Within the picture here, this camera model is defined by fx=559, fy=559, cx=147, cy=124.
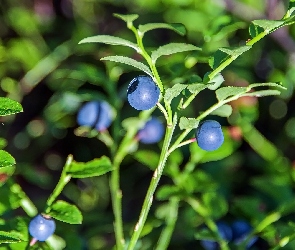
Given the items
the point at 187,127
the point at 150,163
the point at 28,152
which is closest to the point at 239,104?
the point at 150,163

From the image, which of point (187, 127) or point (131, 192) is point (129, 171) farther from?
point (187, 127)

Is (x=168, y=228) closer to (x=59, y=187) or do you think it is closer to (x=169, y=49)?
(x=59, y=187)

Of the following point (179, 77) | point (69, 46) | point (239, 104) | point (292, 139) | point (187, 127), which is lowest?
point (292, 139)

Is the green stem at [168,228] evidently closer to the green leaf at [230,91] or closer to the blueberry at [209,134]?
the blueberry at [209,134]

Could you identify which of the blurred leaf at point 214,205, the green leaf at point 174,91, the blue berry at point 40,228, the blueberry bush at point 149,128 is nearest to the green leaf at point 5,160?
the blueberry bush at point 149,128

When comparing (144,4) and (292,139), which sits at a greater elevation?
(144,4)

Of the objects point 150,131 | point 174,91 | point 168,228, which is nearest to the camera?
point 174,91

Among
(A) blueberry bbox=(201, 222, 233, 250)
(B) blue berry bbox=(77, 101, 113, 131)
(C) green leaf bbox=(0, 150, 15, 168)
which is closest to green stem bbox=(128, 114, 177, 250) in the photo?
(C) green leaf bbox=(0, 150, 15, 168)

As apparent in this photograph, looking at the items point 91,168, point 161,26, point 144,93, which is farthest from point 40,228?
point 161,26
